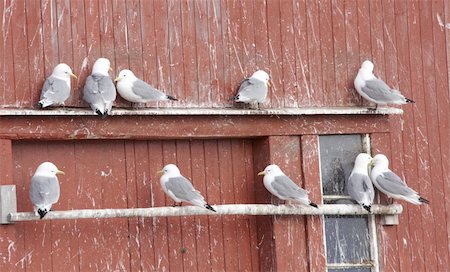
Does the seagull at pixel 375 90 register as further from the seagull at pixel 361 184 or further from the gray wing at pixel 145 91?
the gray wing at pixel 145 91

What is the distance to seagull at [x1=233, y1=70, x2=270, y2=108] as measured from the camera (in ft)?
39.5

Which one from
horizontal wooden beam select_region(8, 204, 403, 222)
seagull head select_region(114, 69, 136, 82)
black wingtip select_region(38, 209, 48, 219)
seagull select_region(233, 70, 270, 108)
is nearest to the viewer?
black wingtip select_region(38, 209, 48, 219)

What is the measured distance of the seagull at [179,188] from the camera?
11633 millimetres

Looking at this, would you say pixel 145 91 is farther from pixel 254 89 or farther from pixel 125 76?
pixel 254 89

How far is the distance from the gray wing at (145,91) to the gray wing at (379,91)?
1864mm

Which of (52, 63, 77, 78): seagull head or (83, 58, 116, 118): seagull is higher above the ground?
(52, 63, 77, 78): seagull head

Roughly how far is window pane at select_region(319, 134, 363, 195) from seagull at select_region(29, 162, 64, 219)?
8.18 ft

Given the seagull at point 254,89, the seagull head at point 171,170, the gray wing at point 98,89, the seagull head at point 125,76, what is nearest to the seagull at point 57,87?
the gray wing at point 98,89

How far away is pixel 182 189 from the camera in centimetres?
1163

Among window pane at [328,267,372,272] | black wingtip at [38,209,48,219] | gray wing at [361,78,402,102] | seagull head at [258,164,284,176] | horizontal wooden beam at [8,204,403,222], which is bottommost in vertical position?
window pane at [328,267,372,272]

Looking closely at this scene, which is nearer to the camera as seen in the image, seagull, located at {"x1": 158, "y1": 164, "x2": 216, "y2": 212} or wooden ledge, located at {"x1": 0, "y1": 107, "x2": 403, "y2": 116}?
wooden ledge, located at {"x1": 0, "y1": 107, "x2": 403, "y2": 116}

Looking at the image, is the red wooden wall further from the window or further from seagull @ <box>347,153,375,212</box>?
seagull @ <box>347,153,375,212</box>

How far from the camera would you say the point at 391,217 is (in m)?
12.6

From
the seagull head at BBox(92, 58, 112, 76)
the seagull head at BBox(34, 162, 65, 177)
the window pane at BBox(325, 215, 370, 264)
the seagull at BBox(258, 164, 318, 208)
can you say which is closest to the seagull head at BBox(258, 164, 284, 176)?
the seagull at BBox(258, 164, 318, 208)
